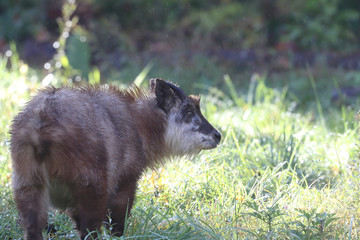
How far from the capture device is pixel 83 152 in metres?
3.37

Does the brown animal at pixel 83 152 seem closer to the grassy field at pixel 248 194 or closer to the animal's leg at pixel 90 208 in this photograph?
the animal's leg at pixel 90 208

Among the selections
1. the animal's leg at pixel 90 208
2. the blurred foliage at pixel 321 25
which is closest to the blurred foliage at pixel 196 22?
the blurred foliage at pixel 321 25

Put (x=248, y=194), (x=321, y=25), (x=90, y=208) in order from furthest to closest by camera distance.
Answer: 1. (x=321, y=25)
2. (x=248, y=194)
3. (x=90, y=208)

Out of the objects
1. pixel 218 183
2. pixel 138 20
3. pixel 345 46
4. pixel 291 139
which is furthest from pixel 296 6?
pixel 218 183

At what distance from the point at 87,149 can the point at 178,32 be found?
370 inches

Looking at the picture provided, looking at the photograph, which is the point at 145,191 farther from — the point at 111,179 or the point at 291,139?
the point at 291,139

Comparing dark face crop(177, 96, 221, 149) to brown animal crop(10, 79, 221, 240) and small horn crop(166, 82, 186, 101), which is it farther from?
brown animal crop(10, 79, 221, 240)

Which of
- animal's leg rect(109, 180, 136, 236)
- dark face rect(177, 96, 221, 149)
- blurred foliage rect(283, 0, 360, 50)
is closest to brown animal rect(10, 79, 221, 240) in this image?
animal's leg rect(109, 180, 136, 236)

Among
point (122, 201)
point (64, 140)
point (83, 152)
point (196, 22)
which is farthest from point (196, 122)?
point (196, 22)

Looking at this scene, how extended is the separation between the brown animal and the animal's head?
2.0 inches

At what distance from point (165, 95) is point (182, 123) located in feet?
0.85

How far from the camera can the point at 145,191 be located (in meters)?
4.62

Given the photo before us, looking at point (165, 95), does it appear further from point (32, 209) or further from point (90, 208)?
point (32, 209)

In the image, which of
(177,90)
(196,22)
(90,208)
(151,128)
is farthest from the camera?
(196,22)
